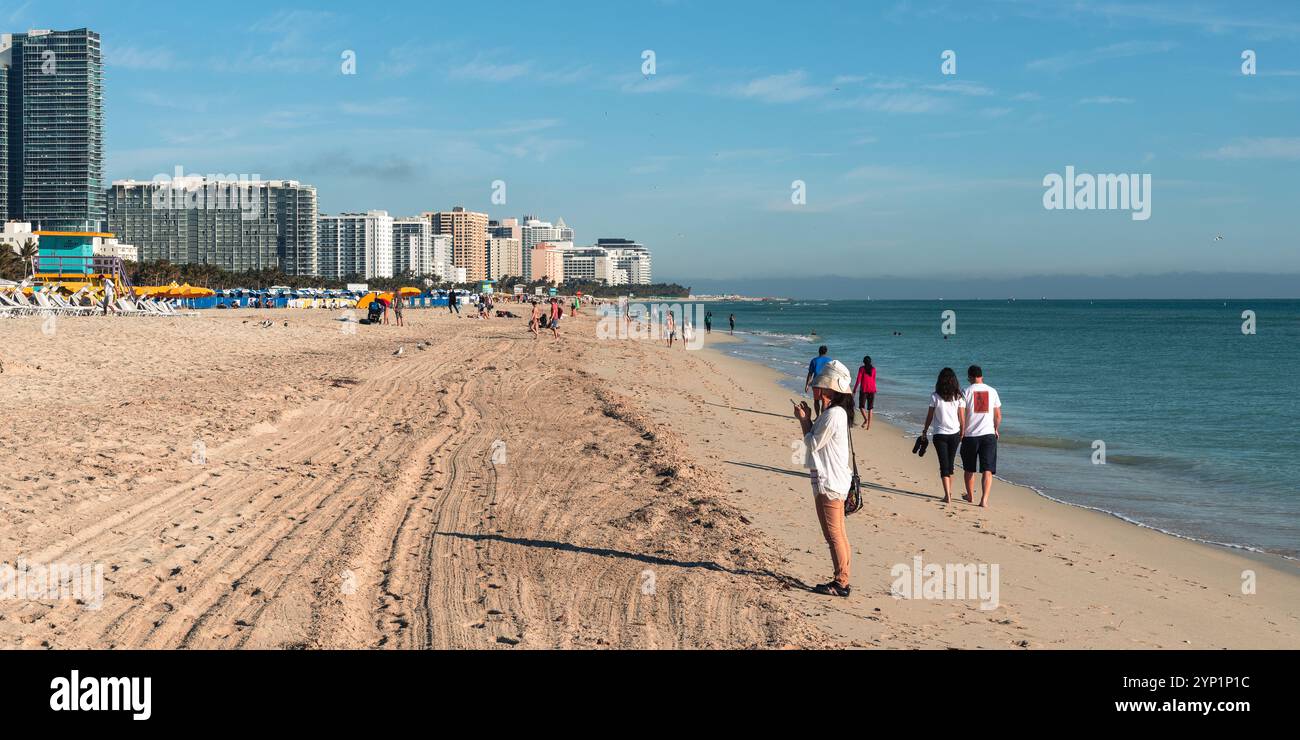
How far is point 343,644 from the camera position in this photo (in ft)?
15.8

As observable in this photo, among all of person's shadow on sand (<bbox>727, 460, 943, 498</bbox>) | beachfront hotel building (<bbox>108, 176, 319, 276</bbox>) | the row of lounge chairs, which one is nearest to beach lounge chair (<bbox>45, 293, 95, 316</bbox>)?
the row of lounge chairs

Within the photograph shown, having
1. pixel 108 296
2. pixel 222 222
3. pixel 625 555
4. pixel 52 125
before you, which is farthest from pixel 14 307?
pixel 222 222

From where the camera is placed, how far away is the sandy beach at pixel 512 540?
5.32 m

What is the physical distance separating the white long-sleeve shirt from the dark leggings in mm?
4284

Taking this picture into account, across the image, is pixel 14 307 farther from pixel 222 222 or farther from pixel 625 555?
pixel 222 222

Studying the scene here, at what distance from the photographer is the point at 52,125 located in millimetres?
151500

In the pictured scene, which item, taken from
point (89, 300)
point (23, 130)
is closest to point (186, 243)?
point (23, 130)

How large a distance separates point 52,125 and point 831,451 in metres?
181

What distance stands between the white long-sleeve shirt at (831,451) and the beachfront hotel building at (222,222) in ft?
571

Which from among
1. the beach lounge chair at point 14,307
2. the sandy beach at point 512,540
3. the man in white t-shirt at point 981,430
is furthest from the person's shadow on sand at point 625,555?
A: the beach lounge chair at point 14,307
